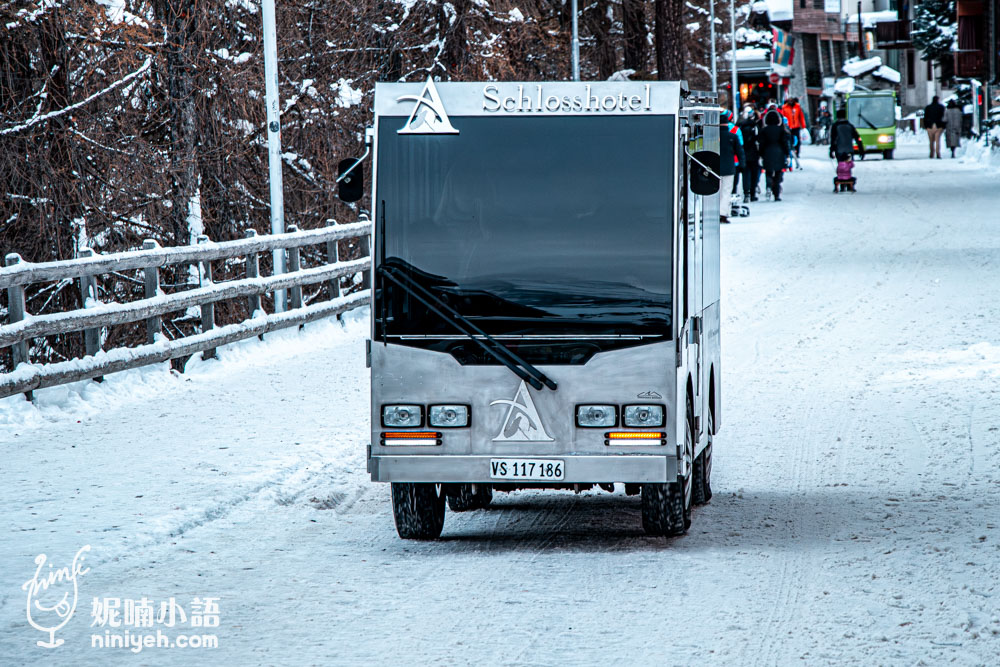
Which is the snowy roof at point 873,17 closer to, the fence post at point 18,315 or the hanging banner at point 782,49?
the hanging banner at point 782,49

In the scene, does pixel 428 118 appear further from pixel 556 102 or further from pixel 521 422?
pixel 521 422

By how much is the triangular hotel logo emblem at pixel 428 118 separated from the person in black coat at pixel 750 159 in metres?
28.4

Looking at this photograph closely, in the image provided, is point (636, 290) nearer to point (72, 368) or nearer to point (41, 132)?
point (72, 368)

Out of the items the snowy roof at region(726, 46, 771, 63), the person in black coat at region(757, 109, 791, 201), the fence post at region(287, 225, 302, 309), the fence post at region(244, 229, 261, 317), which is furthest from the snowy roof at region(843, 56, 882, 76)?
the fence post at region(244, 229, 261, 317)

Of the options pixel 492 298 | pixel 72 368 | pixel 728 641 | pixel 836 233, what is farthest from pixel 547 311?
pixel 836 233

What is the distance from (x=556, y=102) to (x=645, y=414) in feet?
5.25

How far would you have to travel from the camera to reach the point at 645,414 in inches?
284

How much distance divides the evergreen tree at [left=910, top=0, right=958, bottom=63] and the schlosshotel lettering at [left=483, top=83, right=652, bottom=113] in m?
72.9

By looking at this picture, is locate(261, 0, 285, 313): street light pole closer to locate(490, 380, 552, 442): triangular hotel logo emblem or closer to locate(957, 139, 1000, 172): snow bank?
locate(490, 380, 552, 442): triangular hotel logo emblem

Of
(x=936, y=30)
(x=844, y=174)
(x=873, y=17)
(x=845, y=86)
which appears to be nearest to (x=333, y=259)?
(x=844, y=174)

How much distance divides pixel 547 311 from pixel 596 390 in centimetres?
45

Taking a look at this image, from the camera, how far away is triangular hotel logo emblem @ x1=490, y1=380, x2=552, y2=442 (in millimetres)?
7258

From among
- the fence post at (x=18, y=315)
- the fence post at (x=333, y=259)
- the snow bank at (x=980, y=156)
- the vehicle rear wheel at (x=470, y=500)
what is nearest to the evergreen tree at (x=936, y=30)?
the snow bank at (x=980, y=156)

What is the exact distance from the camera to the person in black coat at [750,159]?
35.3m
